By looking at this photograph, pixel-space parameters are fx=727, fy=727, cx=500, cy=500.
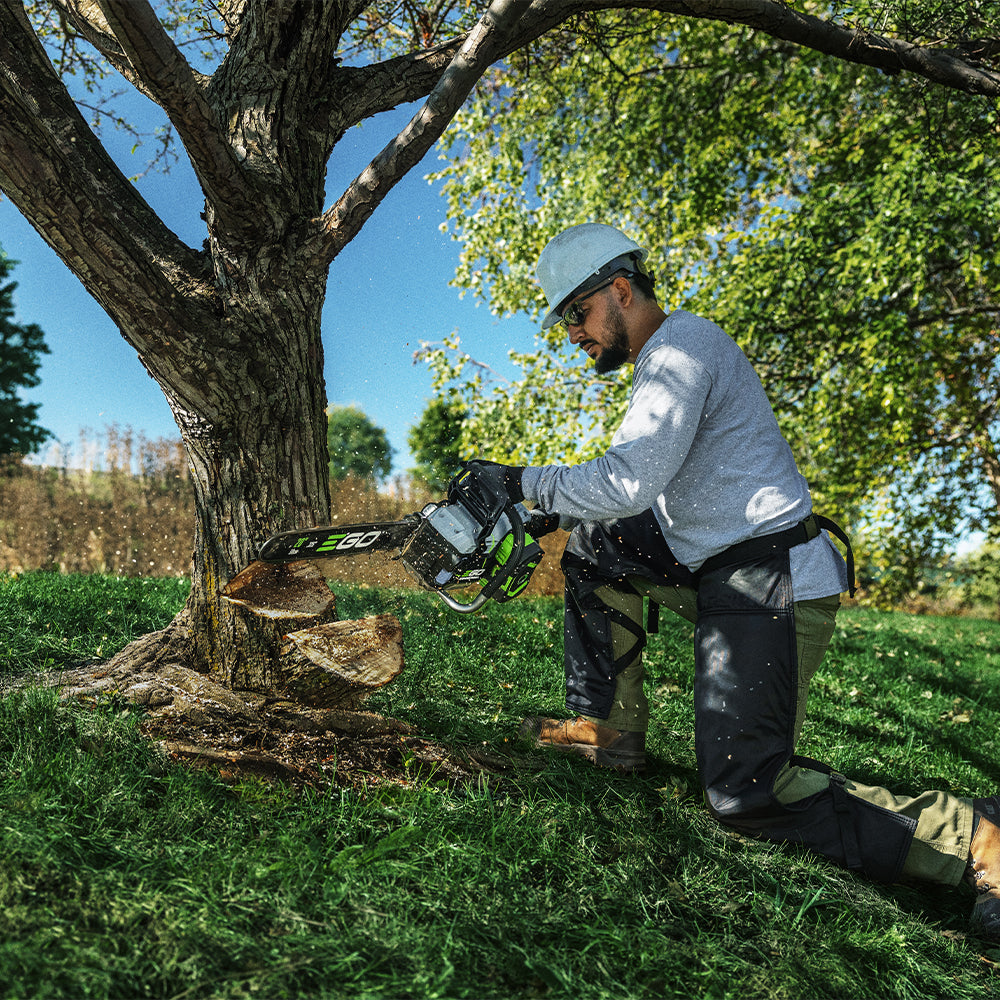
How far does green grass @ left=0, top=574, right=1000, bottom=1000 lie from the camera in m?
1.48

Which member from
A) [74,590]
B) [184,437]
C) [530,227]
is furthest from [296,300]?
[530,227]

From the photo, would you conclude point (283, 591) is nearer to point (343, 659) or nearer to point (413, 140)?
point (343, 659)

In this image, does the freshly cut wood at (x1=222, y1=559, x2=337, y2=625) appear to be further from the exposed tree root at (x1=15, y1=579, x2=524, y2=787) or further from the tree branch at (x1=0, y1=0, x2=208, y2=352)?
the tree branch at (x1=0, y1=0, x2=208, y2=352)

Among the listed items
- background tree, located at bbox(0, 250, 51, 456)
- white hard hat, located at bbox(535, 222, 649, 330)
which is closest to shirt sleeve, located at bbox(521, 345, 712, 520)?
white hard hat, located at bbox(535, 222, 649, 330)

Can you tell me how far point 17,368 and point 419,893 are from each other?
78.4 ft

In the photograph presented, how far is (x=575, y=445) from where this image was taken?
9.79m

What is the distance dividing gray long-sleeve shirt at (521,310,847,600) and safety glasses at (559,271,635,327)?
0.93ft

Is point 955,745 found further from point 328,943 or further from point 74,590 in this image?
point 74,590

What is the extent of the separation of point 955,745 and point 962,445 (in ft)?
24.9

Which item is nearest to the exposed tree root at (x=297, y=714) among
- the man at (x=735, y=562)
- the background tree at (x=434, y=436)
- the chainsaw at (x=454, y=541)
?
the chainsaw at (x=454, y=541)

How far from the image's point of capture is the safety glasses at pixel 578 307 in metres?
2.66

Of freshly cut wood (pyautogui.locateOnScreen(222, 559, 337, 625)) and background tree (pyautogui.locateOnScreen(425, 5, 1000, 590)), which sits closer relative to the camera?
freshly cut wood (pyautogui.locateOnScreen(222, 559, 337, 625))

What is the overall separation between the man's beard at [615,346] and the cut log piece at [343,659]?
4.08 feet

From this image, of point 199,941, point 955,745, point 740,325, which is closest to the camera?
point 199,941
